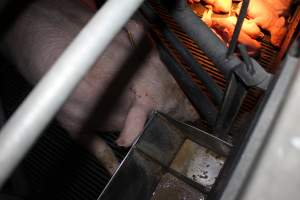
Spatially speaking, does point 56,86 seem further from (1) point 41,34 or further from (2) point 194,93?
(1) point 41,34

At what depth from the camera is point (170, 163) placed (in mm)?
1603

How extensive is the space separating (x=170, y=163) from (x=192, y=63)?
1.92ft

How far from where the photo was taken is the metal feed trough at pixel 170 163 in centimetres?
149

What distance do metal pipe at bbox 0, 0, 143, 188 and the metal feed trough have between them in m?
1.10

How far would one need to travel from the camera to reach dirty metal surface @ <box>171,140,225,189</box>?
1.53 m

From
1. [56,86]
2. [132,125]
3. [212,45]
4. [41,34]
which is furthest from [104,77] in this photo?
[56,86]

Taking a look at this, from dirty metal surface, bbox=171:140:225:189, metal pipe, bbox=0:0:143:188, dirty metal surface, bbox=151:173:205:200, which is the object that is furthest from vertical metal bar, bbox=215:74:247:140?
metal pipe, bbox=0:0:143:188

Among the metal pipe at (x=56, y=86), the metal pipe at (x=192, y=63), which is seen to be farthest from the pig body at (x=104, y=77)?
the metal pipe at (x=56, y=86)

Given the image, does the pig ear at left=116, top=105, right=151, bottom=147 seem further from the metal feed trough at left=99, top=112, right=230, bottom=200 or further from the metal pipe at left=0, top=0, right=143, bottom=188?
the metal pipe at left=0, top=0, right=143, bottom=188

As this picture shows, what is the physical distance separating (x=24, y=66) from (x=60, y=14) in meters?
0.39

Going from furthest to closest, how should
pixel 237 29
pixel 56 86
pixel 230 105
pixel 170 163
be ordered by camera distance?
1. pixel 170 163
2. pixel 230 105
3. pixel 237 29
4. pixel 56 86

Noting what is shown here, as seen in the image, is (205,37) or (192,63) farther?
(192,63)

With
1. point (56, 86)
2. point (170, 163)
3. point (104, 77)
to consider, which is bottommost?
point (56, 86)

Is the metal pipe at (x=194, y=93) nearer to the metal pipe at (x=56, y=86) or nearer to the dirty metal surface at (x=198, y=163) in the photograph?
the dirty metal surface at (x=198, y=163)
